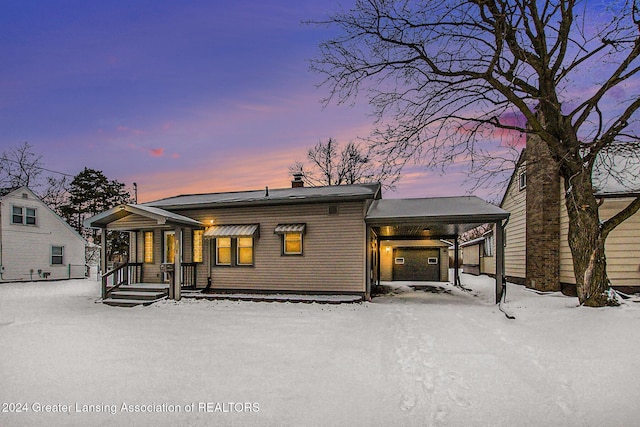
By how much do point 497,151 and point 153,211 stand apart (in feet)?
33.3

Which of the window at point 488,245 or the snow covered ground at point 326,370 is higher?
the window at point 488,245

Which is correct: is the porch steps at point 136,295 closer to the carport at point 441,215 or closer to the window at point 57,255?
the carport at point 441,215

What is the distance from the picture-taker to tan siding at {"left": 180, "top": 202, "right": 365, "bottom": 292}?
11.5 m

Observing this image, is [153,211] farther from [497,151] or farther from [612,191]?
[612,191]

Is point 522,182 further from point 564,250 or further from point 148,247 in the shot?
point 148,247

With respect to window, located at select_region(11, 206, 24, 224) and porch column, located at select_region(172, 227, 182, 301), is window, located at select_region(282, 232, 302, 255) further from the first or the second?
window, located at select_region(11, 206, 24, 224)

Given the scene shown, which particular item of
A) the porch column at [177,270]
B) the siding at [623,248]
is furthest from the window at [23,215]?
the siding at [623,248]

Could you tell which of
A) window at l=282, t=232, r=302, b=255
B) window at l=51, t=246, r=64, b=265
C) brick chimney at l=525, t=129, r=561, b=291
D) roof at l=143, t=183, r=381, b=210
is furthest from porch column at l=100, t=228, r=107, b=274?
brick chimney at l=525, t=129, r=561, b=291

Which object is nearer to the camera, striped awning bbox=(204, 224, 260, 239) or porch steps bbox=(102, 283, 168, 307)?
porch steps bbox=(102, 283, 168, 307)

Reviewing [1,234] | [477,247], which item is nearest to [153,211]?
[1,234]

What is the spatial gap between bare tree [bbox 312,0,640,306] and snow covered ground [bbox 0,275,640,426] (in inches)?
117

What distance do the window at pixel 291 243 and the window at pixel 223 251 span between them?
2.10 m

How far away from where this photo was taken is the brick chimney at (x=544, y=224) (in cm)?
1239

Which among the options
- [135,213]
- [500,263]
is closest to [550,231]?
[500,263]
